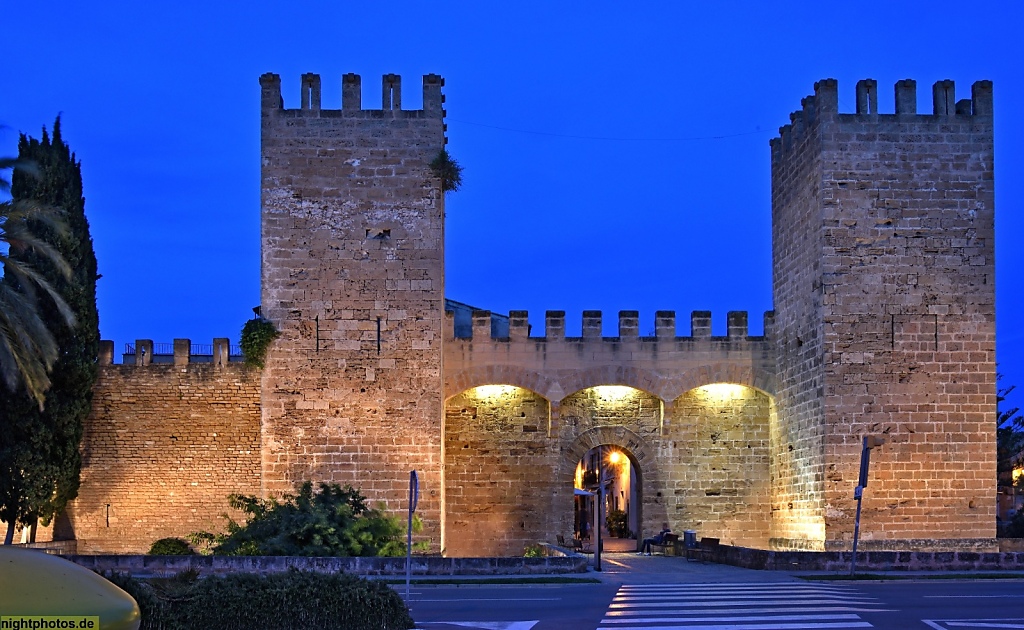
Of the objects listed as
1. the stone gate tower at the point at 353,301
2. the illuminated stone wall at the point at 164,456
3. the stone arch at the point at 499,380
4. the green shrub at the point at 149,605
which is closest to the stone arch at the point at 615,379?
the stone arch at the point at 499,380

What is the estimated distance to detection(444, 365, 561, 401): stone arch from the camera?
22078 mm

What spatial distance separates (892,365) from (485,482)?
7322 mm

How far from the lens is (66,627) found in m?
5.12

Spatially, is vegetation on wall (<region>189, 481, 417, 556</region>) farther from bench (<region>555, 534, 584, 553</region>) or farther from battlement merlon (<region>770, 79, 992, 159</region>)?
battlement merlon (<region>770, 79, 992, 159</region>)

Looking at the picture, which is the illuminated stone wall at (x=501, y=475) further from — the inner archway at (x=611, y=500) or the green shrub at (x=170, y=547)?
the green shrub at (x=170, y=547)

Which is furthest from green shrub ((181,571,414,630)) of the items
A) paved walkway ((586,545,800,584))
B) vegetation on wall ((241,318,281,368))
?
vegetation on wall ((241,318,281,368))

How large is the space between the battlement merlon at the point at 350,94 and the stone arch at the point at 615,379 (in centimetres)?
526

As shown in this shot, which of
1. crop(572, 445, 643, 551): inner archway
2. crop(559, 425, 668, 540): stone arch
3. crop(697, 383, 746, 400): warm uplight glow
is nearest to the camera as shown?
crop(559, 425, 668, 540): stone arch

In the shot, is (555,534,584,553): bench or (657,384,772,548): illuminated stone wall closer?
(555,534,584,553): bench

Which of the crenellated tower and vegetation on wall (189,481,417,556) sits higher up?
the crenellated tower

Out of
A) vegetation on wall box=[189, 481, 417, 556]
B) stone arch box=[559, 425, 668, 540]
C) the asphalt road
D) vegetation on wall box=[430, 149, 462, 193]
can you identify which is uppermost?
vegetation on wall box=[430, 149, 462, 193]

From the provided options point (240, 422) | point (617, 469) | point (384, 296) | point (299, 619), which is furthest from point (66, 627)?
point (617, 469)

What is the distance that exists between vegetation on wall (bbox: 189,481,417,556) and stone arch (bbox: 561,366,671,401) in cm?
471

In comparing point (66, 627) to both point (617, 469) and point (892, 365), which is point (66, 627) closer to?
point (892, 365)
